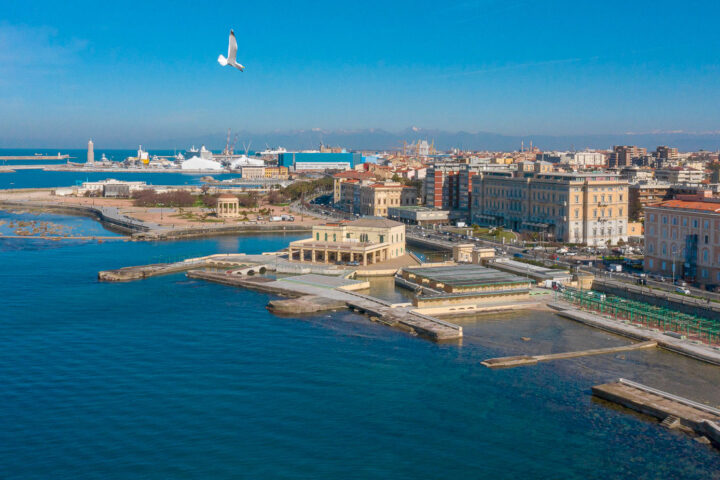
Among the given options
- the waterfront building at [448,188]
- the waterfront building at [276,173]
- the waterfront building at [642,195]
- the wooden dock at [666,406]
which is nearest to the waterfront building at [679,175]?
the waterfront building at [642,195]

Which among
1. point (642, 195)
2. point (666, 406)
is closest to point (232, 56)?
point (666, 406)

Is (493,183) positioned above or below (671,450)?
above

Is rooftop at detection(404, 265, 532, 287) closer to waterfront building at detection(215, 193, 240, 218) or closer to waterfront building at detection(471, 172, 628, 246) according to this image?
waterfront building at detection(471, 172, 628, 246)

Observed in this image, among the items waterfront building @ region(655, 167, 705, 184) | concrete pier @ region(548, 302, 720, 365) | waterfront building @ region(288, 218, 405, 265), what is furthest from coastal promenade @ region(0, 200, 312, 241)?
waterfront building @ region(655, 167, 705, 184)

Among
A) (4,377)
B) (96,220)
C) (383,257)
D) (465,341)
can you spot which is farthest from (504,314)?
(96,220)

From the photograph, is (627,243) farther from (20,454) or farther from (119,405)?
(20,454)

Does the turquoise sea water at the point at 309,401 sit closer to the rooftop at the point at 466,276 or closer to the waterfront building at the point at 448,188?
the rooftop at the point at 466,276
